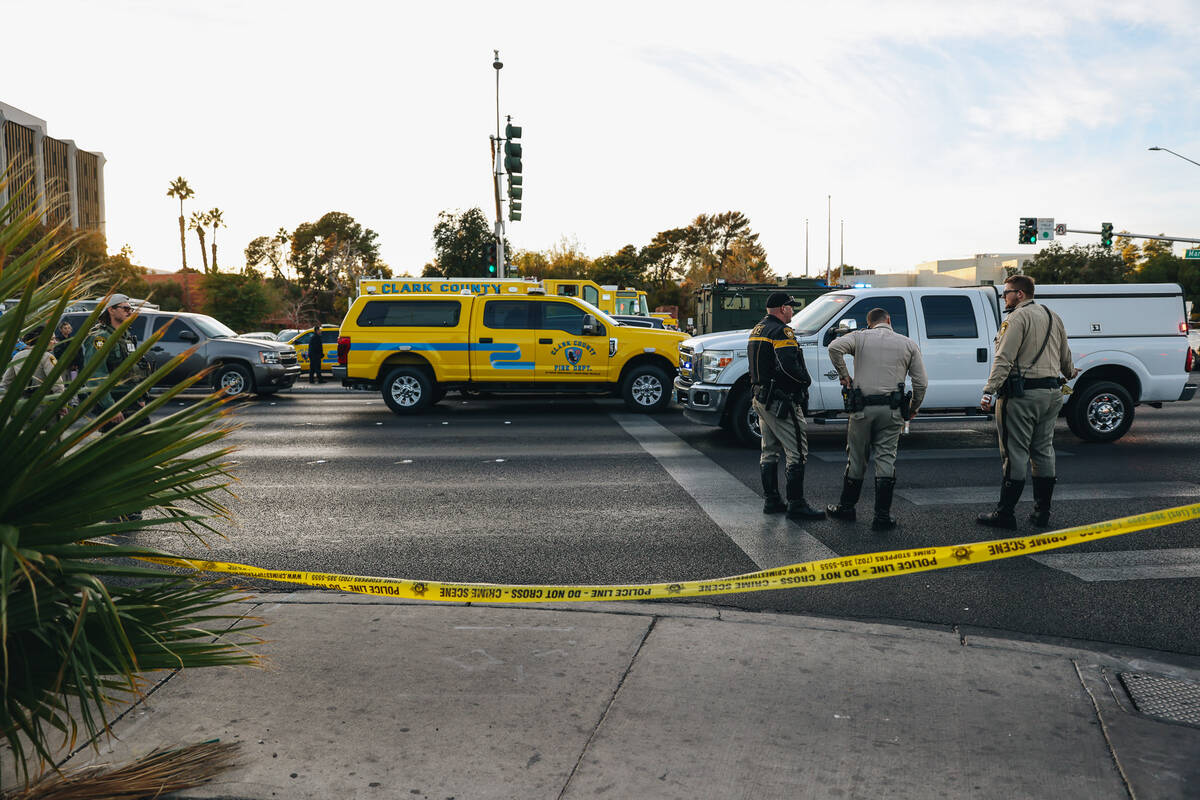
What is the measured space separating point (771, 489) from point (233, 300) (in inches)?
1998

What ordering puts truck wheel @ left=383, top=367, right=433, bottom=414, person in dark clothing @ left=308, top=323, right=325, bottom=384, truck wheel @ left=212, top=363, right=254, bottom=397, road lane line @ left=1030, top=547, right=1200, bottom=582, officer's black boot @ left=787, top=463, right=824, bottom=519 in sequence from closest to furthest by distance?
road lane line @ left=1030, top=547, right=1200, bottom=582 → officer's black boot @ left=787, top=463, right=824, bottom=519 → truck wheel @ left=383, top=367, right=433, bottom=414 → truck wheel @ left=212, top=363, right=254, bottom=397 → person in dark clothing @ left=308, top=323, right=325, bottom=384

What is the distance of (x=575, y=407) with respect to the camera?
17188 mm

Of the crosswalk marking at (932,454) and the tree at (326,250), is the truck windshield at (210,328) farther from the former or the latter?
the tree at (326,250)

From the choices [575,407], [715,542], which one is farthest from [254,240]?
[715,542]

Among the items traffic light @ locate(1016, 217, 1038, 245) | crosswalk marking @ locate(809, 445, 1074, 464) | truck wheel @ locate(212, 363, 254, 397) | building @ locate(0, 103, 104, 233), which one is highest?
building @ locate(0, 103, 104, 233)

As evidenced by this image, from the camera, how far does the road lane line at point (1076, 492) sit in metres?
8.41

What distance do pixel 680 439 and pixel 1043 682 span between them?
8.38 meters

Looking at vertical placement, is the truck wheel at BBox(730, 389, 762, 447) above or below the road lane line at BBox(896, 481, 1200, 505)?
above

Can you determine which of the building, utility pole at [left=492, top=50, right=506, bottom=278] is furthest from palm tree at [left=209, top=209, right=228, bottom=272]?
utility pole at [left=492, top=50, right=506, bottom=278]

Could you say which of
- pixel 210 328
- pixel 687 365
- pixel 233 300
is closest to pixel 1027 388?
pixel 687 365

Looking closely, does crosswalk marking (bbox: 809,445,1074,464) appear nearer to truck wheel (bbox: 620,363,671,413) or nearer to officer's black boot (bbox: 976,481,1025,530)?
officer's black boot (bbox: 976,481,1025,530)

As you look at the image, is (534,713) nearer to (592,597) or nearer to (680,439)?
(592,597)

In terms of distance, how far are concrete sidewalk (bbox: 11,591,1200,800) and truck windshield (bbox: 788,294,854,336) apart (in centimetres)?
698

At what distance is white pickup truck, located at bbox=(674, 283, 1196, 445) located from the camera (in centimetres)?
1143
